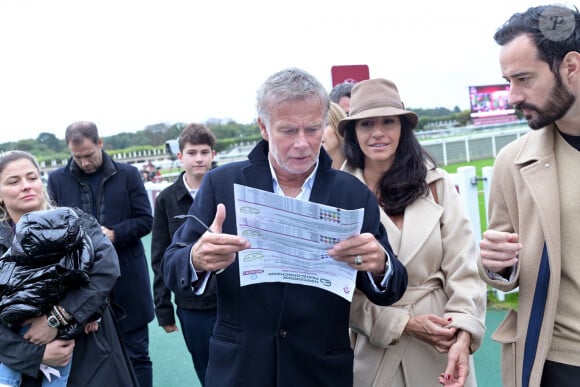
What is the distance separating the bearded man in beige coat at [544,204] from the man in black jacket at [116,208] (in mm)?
3244

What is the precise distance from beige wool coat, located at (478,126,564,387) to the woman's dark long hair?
1.34 feet

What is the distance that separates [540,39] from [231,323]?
1637 millimetres

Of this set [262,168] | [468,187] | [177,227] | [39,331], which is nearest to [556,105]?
[262,168]

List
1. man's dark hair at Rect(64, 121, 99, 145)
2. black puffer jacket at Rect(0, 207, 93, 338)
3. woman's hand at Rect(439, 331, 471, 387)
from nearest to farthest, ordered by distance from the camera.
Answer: woman's hand at Rect(439, 331, 471, 387) → black puffer jacket at Rect(0, 207, 93, 338) → man's dark hair at Rect(64, 121, 99, 145)

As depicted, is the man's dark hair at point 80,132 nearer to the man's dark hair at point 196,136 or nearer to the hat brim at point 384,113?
the man's dark hair at point 196,136

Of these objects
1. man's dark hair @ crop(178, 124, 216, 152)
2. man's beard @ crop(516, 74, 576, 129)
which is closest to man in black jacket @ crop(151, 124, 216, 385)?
man's dark hair @ crop(178, 124, 216, 152)

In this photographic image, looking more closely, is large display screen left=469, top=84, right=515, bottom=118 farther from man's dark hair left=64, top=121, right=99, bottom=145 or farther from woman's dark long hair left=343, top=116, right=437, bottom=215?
woman's dark long hair left=343, top=116, right=437, bottom=215

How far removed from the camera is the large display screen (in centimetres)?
4581

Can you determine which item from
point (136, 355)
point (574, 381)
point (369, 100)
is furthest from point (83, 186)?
point (574, 381)

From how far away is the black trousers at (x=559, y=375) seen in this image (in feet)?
6.83

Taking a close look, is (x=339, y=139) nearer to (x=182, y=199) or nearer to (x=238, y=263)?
(x=182, y=199)

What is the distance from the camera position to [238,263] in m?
2.11

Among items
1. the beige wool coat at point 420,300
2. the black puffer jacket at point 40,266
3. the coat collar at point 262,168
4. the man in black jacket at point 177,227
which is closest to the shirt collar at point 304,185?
the coat collar at point 262,168

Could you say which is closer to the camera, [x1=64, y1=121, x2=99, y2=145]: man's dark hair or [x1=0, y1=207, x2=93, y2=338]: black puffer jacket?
[x1=0, y1=207, x2=93, y2=338]: black puffer jacket
